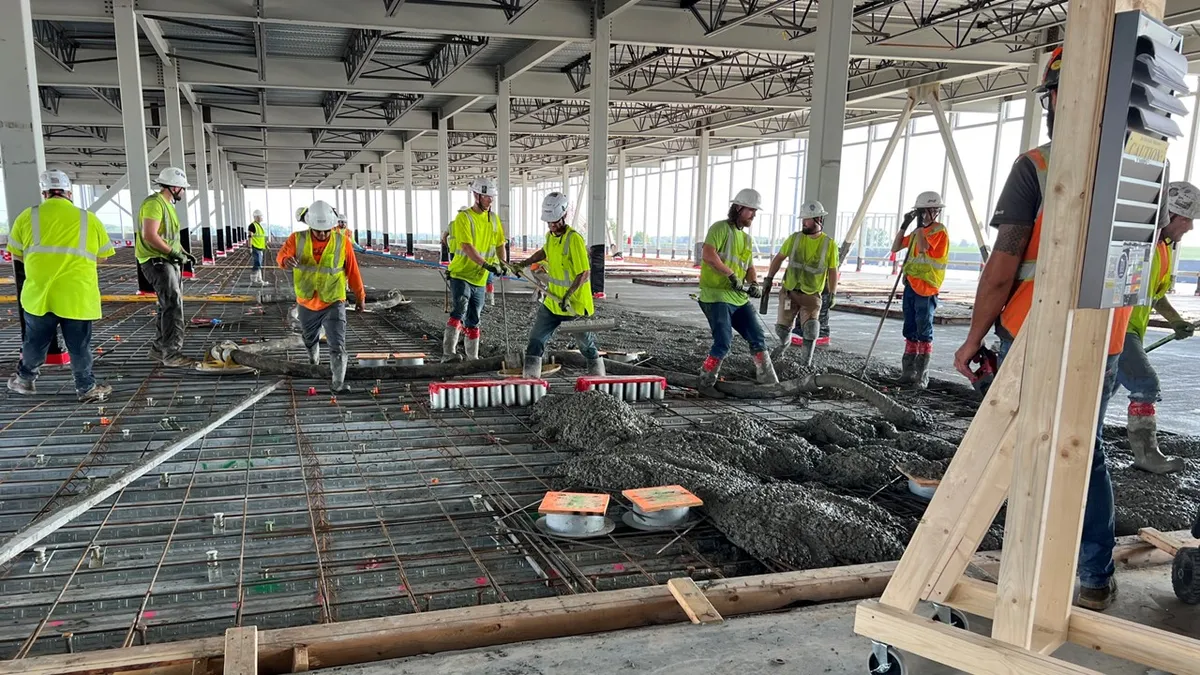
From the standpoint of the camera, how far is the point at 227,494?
413 centimetres

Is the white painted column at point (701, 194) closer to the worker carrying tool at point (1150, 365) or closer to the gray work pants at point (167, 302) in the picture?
the gray work pants at point (167, 302)

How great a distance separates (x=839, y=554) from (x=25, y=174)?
26.4 ft

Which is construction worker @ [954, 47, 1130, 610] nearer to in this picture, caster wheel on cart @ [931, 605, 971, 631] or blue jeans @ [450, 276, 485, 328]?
caster wheel on cart @ [931, 605, 971, 631]

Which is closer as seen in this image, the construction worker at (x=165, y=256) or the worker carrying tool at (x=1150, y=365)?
the worker carrying tool at (x=1150, y=365)

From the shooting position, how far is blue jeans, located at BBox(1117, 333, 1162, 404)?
15.0ft

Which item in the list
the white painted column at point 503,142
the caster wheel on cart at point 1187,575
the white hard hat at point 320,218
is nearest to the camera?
the caster wheel on cart at point 1187,575

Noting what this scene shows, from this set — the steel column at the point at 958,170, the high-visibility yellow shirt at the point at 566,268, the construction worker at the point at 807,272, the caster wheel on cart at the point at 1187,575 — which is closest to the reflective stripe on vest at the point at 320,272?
the high-visibility yellow shirt at the point at 566,268

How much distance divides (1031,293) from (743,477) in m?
2.09

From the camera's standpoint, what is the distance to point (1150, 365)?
461cm

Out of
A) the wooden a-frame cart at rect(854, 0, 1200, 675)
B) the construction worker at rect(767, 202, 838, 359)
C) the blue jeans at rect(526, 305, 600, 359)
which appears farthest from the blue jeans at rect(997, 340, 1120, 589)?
the construction worker at rect(767, 202, 838, 359)

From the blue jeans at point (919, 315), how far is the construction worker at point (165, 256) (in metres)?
7.37

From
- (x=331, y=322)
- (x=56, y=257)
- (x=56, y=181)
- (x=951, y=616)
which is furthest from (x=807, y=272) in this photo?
(x=56, y=181)

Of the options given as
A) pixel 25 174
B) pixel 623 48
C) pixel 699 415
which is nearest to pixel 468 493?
pixel 699 415

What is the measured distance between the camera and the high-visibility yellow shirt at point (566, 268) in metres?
6.36
